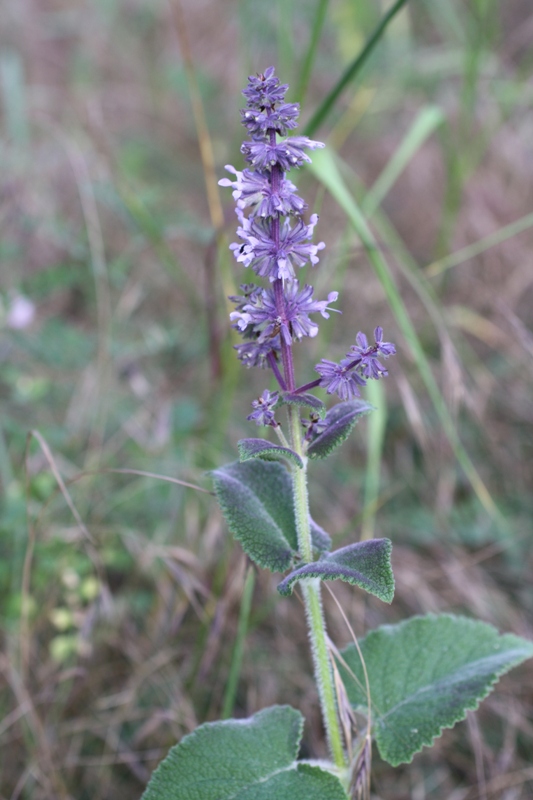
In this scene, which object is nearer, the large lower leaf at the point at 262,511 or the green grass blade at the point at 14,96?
the large lower leaf at the point at 262,511

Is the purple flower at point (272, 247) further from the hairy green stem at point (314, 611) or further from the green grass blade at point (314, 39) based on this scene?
the green grass blade at point (314, 39)

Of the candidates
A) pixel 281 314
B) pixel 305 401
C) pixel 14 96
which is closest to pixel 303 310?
pixel 281 314

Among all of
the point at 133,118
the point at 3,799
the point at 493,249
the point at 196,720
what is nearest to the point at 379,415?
the point at 196,720

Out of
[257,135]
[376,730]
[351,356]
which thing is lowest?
[376,730]

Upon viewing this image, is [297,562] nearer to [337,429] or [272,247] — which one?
[337,429]

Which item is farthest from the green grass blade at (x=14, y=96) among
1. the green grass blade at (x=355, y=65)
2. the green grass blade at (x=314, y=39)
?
the green grass blade at (x=355, y=65)

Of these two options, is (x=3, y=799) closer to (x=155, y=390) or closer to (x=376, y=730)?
(x=376, y=730)
